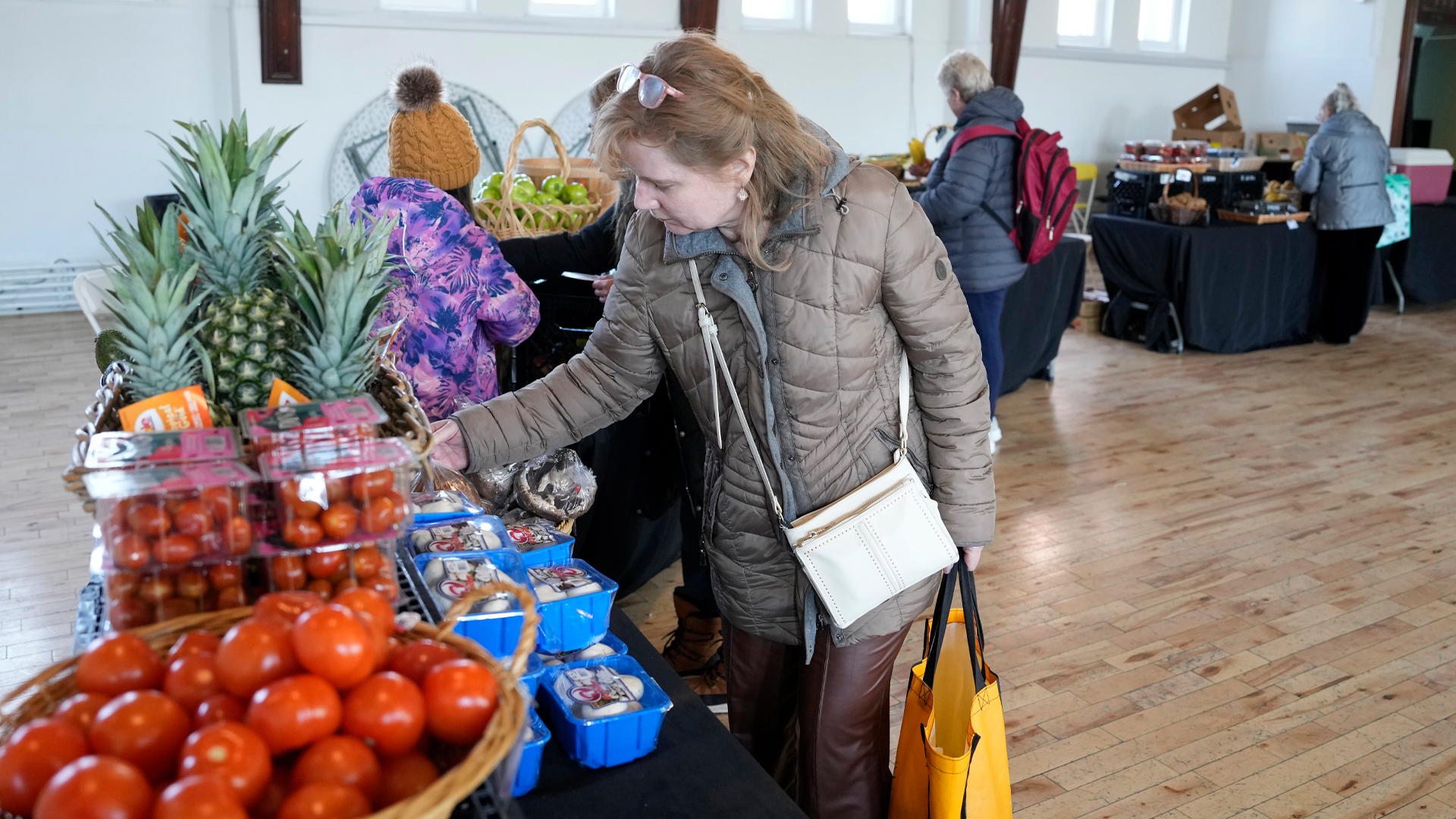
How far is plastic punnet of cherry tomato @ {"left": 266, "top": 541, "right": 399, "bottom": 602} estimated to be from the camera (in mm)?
1072

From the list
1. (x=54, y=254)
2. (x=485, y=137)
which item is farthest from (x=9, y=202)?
(x=485, y=137)

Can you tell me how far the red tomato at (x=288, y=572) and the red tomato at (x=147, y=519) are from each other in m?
0.11

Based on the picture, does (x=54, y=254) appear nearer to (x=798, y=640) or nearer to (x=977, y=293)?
(x=977, y=293)

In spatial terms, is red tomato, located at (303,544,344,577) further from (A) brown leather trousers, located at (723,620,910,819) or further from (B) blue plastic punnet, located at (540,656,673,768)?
(A) brown leather trousers, located at (723,620,910,819)

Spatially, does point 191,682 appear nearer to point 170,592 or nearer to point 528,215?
point 170,592

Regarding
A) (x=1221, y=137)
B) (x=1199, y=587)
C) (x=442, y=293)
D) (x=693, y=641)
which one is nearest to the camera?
(x=442, y=293)

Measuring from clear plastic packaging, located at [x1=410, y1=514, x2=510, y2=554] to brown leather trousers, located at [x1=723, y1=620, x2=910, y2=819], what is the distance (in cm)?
61

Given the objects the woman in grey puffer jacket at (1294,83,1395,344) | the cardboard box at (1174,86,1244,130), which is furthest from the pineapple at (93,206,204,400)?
the cardboard box at (1174,86,1244,130)

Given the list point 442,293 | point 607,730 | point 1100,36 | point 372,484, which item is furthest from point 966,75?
point 1100,36

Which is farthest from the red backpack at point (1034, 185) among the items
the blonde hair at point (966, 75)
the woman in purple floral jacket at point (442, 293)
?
the woman in purple floral jacket at point (442, 293)

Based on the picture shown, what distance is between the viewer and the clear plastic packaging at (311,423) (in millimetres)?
1081

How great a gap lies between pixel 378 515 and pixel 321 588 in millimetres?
96

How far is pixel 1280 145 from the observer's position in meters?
9.38

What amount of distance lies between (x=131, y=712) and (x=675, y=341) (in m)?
1.06
